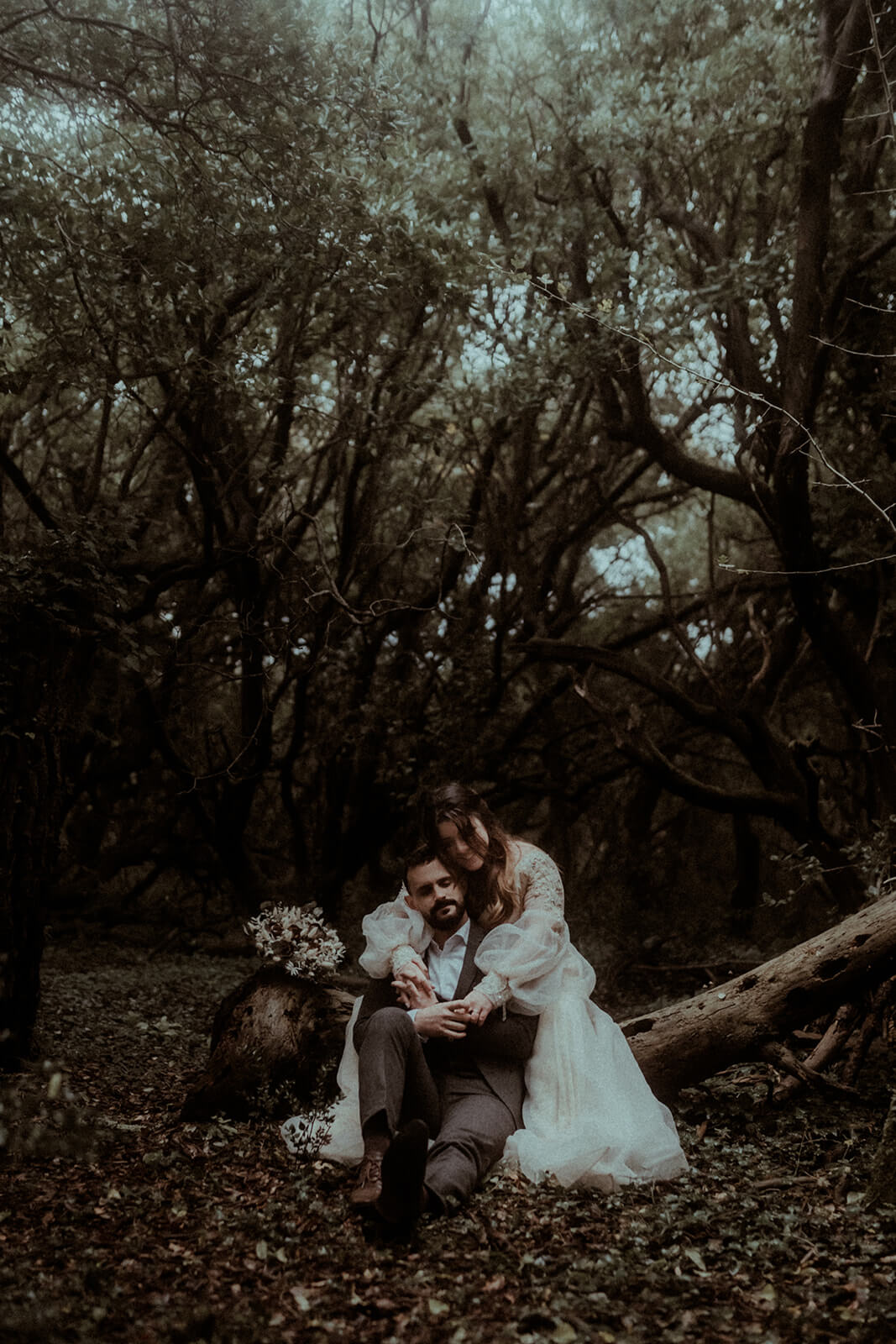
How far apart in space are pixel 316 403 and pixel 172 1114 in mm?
6248

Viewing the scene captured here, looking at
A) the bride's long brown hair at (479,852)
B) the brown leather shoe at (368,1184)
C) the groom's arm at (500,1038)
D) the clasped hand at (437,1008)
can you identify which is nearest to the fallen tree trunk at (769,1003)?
the groom's arm at (500,1038)

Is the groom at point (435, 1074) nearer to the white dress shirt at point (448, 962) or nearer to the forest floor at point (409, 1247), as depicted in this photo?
the white dress shirt at point (448, 962)

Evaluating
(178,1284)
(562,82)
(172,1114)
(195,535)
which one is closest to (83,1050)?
(172,1114)

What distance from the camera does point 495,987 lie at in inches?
158

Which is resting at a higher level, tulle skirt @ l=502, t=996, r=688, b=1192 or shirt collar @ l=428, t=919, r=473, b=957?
shirt collar @ l=428, t=919, r=473, b=957

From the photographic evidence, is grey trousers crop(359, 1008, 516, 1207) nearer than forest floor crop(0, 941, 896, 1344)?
No

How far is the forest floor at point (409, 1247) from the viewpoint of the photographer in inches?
105

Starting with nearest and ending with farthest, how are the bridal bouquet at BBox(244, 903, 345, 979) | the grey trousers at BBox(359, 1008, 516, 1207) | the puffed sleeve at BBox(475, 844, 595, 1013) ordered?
the grey trousers at BBox(359, 1008, 516, 1207) → the puffed sleeve at BBox(475, 844, 595, 1013) → the bridal bouquet at BBox(244, 903, 345, 979)

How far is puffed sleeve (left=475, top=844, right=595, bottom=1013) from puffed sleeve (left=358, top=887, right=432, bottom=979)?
274 millimetres

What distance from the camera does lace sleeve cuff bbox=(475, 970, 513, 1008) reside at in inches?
157

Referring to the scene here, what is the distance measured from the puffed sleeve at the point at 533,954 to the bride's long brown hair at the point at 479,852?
7cm

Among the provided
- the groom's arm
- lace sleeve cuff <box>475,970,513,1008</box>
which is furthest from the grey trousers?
lace sleeve cuff <box>475,970,513,1008</box>

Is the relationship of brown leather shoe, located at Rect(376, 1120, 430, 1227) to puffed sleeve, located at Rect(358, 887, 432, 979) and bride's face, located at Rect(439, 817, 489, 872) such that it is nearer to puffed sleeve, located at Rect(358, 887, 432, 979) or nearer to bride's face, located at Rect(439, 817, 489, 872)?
puffed sleeve, located at Rect(358, 887, 432, 979)

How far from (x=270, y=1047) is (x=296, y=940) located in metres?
0.46
